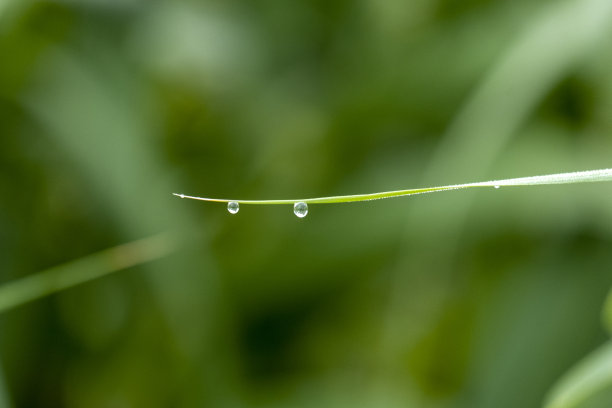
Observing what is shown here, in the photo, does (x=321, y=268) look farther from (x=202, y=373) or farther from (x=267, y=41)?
(x=267, y=41)

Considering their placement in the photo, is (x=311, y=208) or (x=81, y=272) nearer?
(x=81, y=272)

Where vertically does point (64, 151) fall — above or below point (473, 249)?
above

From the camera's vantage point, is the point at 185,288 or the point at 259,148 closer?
the point at 185,288

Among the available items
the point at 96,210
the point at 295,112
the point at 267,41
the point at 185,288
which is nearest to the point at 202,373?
the point at 185,288

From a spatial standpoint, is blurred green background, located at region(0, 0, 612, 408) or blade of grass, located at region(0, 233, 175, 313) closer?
blade of grass, located at region(0, 233, 175, 313)
